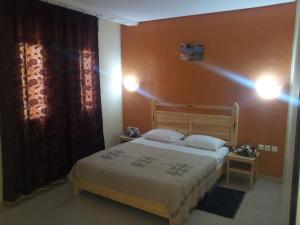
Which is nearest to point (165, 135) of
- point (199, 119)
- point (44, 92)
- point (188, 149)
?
point (188, 149)

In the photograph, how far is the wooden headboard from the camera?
407 cm

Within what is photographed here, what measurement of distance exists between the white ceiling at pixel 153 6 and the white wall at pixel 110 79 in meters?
0.45

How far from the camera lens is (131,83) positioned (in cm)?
495

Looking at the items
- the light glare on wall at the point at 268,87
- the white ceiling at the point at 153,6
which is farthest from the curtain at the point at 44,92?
the light glare on wall at the point at 268,87

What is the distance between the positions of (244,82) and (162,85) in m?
1.45

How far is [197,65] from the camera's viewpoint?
14.1 ft

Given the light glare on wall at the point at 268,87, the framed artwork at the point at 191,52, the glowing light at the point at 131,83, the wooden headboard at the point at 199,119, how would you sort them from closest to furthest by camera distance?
1. the light glare on wall at the point at 268,87
2. the wooden headboard at the point at 199,119
3. the framed artwork at the point at 191,52
4. the glowing light at the point at 131,83

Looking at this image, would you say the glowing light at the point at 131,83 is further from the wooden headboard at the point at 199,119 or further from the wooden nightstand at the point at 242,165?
the wooden nightstand at the point at 242,165

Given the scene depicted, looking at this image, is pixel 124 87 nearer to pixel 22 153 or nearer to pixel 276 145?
→ pixel 22 153

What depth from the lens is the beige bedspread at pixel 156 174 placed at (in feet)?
8.80

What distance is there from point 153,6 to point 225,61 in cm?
141

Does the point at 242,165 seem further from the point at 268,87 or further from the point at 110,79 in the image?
the point at 110,79

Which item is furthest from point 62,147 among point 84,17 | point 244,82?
point 244,82

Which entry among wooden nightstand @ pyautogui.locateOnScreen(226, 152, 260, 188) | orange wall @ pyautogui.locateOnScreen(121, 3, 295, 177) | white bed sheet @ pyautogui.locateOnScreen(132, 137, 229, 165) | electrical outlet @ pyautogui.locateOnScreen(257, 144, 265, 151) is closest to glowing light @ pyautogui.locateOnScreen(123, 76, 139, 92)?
orange wall @ pyautogui.locateOnScreen(121, 3, 295, 177)
